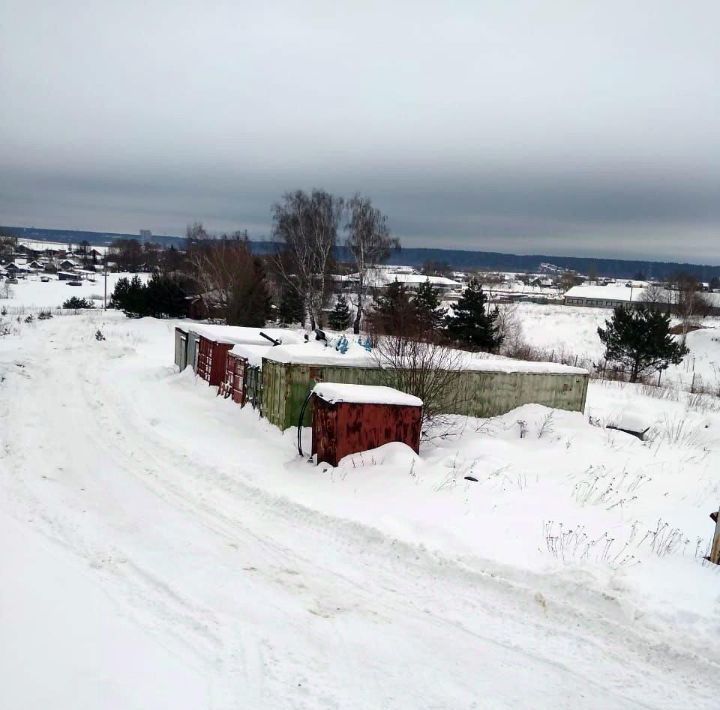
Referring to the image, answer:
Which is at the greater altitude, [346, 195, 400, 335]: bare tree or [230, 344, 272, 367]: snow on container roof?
[346, 195, 400, 335]: bare tree

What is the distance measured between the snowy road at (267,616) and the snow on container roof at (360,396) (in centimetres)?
150

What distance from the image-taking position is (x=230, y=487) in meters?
8.12

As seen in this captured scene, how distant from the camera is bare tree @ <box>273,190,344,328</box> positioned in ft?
123

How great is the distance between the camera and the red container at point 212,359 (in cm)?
1523

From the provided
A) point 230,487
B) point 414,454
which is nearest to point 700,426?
point 414,454

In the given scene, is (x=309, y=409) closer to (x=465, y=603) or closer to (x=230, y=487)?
(x=230, y=487)

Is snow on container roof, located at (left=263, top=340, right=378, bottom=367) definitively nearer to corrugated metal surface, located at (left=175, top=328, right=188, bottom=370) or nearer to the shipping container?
the shipping container

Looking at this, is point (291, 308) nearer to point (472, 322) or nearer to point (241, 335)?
point (472, 322)

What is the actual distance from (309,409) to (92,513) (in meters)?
5.06

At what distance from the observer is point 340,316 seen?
4250 centimetres

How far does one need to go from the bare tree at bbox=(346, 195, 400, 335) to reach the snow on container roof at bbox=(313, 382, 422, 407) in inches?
1143

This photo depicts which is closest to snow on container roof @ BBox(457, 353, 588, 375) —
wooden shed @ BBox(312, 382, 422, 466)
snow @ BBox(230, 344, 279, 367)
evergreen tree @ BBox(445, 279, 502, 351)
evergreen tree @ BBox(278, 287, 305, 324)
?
wooden shed @ BBox(312, 382, 422, 466)

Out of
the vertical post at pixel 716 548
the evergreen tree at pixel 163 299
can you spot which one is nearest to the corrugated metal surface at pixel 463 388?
the vertical post at pixel 716 548

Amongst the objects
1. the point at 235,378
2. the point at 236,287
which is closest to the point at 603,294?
the point at 236,287
